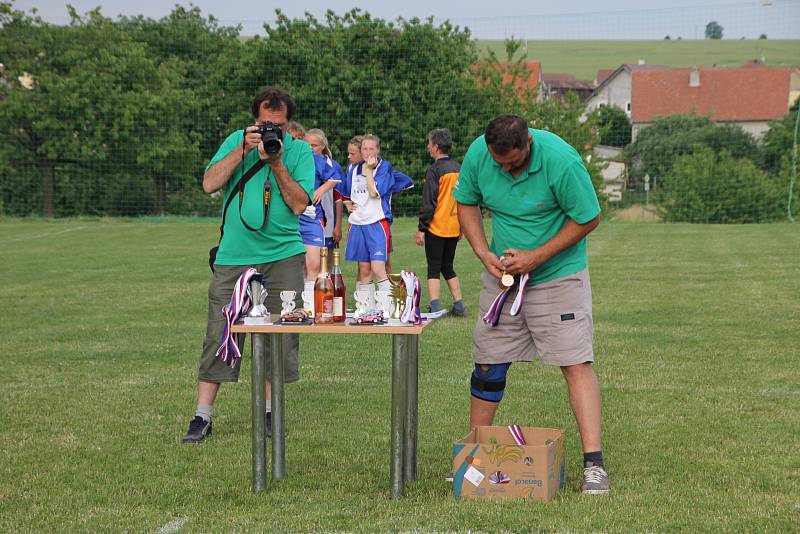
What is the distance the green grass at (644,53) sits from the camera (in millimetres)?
118062

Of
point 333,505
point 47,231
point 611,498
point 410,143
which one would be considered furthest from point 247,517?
point 410,143

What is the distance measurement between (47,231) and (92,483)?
66.5 ft

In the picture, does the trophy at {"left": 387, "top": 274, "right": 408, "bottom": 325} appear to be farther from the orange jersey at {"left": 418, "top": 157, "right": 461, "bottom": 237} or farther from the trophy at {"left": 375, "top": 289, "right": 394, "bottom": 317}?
the orange jersey at {"left": 418, "top": 157, "right": 461, "bottom": 237}

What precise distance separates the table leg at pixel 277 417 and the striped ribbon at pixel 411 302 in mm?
723

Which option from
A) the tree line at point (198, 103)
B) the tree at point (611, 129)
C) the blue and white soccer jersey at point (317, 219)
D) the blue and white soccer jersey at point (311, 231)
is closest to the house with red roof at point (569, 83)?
the tree at point (611, 129)

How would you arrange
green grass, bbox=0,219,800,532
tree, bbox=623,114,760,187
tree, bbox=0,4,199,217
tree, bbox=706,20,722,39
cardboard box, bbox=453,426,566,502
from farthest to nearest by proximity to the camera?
tree, bbox=623,114,760,187 < tree, bbox=706,20,722,39 < tree, bbox=0,4,199,217 < cardboard box, bbox=453,426,566,502 < green grass, bbox=0,219,800,532

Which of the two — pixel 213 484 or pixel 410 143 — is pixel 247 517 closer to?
pixel 213 484

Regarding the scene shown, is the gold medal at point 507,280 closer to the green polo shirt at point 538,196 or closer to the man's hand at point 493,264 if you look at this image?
the man's hand at point 493,264

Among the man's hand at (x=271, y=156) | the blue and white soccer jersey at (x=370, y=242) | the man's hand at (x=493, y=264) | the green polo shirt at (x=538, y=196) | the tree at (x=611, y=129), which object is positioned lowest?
→ the blue and white soccer jersey at (x=370, y=242)

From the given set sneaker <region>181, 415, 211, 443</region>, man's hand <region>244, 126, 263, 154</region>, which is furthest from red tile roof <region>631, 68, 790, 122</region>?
man's hand <region>244, 126, 263, 154</region>

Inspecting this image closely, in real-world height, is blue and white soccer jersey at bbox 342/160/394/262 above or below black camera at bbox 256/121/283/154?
below

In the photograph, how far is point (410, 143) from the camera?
1194 inches

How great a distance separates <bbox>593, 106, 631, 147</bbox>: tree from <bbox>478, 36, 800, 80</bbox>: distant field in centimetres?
4419

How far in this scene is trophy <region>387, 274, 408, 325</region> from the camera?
5363mm
